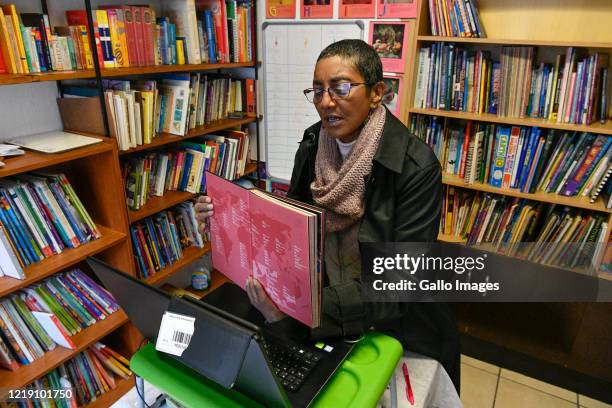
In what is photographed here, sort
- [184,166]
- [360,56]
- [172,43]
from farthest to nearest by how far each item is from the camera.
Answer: [184,166] < [172,43] < [360,56]

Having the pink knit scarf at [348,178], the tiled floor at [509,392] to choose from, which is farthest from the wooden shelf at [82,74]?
the tiled floor at [509,392]

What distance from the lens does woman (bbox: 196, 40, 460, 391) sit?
1.18m

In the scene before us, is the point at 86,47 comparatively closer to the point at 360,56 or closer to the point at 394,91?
the point at 360,56

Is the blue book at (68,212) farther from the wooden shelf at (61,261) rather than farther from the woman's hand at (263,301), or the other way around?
the woman's hand at (263,301)

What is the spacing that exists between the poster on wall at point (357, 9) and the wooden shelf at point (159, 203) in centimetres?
130

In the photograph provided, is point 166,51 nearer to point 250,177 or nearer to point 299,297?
point 250,177

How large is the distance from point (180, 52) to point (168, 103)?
0.26 metres

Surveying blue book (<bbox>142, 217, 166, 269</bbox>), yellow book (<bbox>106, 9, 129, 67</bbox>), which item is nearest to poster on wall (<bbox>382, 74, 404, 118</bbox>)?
yellow book (<bbox>106, 9, 129, 67</bbox>)

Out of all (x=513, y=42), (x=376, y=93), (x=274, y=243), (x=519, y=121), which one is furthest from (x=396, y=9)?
(x=274, y=243)

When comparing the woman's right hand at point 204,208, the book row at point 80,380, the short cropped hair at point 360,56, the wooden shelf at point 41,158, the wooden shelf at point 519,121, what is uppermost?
the short cropped hair at point 360,56

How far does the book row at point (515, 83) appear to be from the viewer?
180cm

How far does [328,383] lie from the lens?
917 mm

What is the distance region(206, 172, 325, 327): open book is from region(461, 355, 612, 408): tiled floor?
156cm

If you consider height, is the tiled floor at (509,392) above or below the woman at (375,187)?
below
